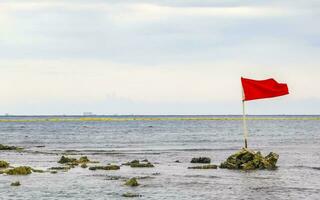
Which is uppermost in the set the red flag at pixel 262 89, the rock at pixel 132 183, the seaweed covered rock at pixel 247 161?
the red flag at pixel 262 89

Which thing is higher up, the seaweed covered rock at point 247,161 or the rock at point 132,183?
the seaweed covered rock at point 247,161

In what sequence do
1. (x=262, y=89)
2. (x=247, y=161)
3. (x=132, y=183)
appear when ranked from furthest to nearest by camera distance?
(x=247, y=161), (x=262, y=89), (x=132, y=183)

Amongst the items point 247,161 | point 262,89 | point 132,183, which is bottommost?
point 132,183

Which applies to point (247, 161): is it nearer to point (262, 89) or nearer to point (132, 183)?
point (262, 89)

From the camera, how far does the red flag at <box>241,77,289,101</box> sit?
4866 centimetres

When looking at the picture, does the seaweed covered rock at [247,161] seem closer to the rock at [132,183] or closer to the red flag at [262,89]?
the red flag at [262,89]

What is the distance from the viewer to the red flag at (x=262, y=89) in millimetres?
48656

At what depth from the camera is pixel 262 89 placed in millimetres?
49594

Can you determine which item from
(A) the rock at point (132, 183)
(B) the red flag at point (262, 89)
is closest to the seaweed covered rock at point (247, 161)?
A: (B) the red flag at point (262, 89)

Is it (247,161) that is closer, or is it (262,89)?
(262,89)

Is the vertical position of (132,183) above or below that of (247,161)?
below

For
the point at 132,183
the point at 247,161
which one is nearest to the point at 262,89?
the point at 247,161

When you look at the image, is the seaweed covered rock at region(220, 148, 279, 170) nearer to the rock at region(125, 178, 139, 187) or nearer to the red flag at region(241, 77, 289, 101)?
the red flag at region(241, 77, 289, 101)

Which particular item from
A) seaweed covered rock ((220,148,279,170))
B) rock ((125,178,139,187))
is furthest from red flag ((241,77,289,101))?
rock ((125,178,139,187))
